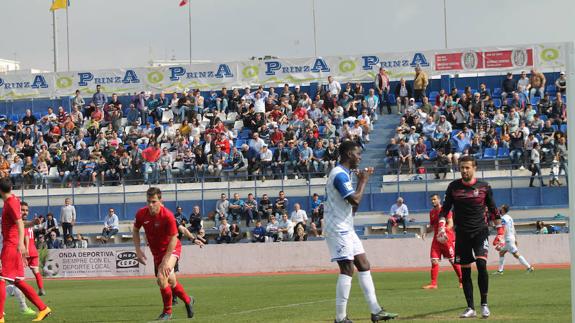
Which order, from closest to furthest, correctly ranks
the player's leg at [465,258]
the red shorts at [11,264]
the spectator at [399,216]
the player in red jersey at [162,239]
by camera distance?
the player's leg at [465,258] → the player in red jersey at [162,239] → the red shorts at [11,264] → the spectator at [399,216]

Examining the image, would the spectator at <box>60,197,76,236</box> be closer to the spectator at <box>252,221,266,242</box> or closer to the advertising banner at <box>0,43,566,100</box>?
the spectator at <box>252,221,266,242</box>

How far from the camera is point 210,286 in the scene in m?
25.9

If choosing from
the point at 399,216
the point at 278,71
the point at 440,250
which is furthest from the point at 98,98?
the point at 440,250

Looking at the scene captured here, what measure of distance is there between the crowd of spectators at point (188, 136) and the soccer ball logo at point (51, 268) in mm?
5531

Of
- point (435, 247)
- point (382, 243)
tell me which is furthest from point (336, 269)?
point (435, 247)

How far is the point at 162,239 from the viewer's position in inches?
570

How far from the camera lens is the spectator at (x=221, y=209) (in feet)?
121

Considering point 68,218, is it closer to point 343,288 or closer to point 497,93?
point 497,93

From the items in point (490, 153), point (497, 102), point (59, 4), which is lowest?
point (490, 153)

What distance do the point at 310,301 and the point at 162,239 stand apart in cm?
440

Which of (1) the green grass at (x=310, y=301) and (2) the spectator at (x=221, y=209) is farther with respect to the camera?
(2) the spectator at (x=221, y=209)

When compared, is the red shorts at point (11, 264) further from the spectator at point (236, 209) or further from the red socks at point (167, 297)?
the spectator at point (236, 209)


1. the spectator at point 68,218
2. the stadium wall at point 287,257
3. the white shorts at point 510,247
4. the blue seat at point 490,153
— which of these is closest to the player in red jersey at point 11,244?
the white shorts at point 510,247

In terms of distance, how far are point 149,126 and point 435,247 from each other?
24.5m
